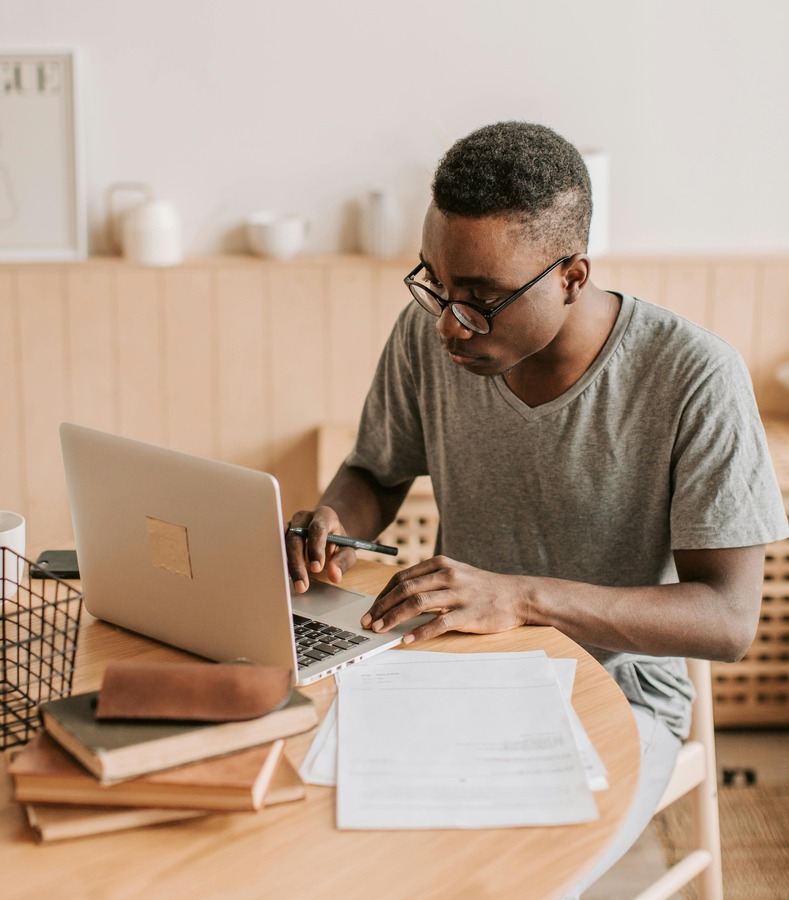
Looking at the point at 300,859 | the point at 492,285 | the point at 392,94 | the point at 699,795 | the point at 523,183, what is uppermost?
the point at 392,94

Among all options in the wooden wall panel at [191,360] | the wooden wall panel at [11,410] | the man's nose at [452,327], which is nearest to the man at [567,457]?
the man's nose at [452,327]

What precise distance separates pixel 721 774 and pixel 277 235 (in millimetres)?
1568

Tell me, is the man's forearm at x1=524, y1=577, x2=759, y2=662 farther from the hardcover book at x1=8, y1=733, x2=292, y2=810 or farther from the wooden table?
the hardcover book at x1=8, y1=733, x2=292, y2=810

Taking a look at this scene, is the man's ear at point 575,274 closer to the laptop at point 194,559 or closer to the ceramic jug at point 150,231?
the laptop at point 194,559

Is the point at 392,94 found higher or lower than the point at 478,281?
higher

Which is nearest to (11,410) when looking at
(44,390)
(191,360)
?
(44,390)

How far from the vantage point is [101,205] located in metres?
2.62

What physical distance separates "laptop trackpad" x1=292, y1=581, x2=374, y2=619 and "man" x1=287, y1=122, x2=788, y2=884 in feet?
0.09

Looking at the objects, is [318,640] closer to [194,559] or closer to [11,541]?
[194,559]

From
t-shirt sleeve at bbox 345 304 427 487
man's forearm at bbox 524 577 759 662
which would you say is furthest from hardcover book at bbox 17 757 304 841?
t-shirt sleeve at bbox 345 304 427 487

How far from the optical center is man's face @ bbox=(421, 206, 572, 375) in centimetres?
125

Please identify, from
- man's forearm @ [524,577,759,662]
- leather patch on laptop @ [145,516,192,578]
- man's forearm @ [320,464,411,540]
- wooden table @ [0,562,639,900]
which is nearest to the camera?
wooden table @ [0,562,639,900]

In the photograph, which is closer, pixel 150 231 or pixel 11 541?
pixel 11 541

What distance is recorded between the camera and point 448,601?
1188 millimetres
